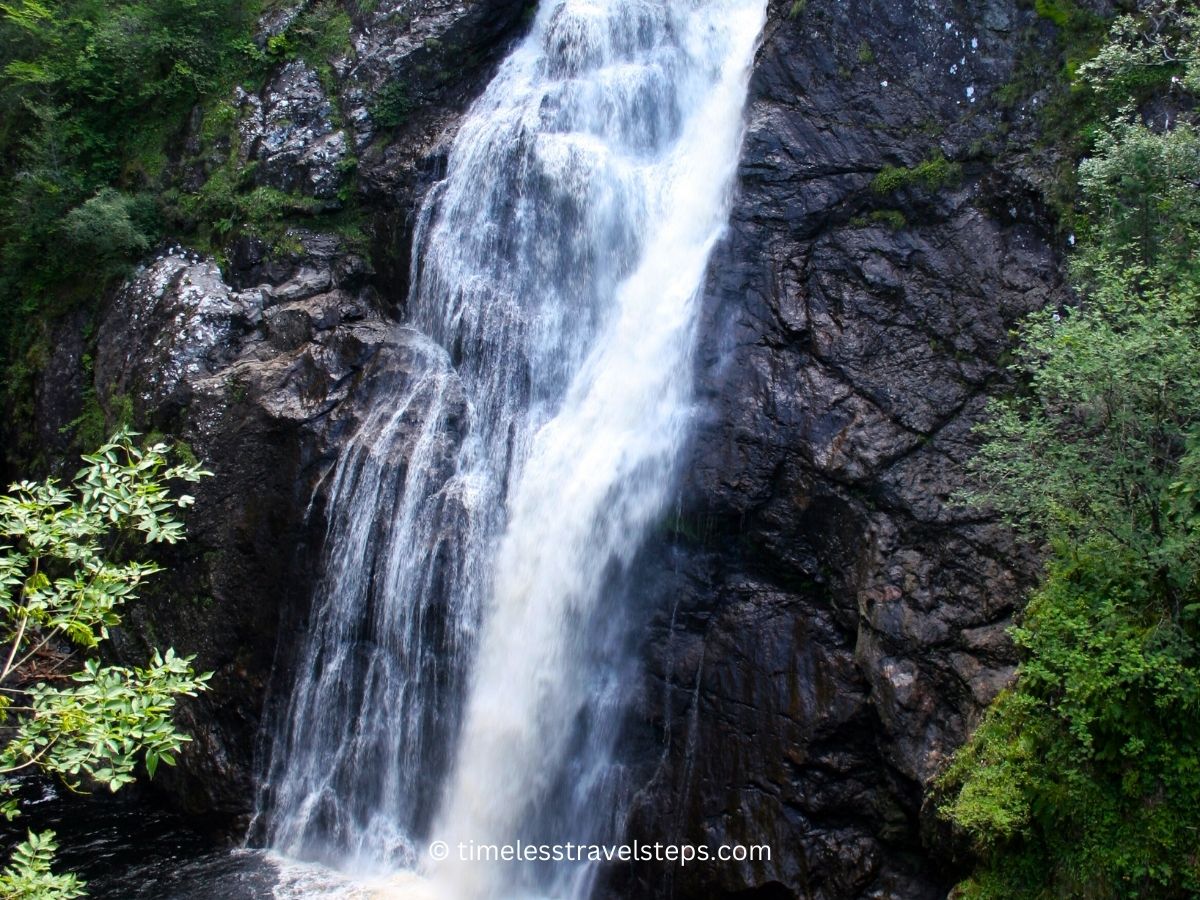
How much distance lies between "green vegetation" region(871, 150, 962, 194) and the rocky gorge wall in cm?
4

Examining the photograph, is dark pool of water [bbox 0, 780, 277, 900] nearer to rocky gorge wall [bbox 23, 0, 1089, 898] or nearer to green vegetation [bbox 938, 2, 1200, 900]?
rocky gorge wall [bbox 23, 0, 1089, 898]

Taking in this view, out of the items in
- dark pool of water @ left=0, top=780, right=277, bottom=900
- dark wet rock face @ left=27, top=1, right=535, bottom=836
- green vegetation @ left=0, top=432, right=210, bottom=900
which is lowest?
dark pool of water @ left=0, top=780, right=277, bottom=900

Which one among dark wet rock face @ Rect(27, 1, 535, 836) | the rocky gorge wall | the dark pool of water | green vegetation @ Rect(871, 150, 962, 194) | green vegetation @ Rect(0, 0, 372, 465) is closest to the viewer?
A: the rocky gorge wall

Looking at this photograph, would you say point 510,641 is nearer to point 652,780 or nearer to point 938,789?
point 652,780

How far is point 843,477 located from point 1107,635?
143 inches

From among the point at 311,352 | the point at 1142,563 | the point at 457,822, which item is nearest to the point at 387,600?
the point at 457,822

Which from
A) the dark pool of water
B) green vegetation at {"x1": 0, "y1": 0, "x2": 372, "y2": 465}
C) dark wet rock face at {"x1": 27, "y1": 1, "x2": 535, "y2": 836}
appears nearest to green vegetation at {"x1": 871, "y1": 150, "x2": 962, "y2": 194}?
dark wet rock face at {"x1": 27, "y1": 1, "x2": 535, "y2": 836}

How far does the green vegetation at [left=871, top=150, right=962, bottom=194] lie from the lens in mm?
11094

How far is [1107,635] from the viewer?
680 cm

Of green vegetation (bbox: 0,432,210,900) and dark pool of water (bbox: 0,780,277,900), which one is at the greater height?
green vegetation (bbox: 0,432,210,900)

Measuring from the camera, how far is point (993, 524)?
941 cm

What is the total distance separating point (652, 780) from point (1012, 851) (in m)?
3.95

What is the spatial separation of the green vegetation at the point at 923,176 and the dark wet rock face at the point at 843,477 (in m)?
0.10

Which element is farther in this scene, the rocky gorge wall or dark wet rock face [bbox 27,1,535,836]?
dark wet rock face [bbox 27,1,535,836]
